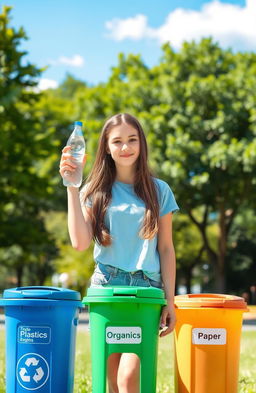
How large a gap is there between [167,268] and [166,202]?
1.47 feet

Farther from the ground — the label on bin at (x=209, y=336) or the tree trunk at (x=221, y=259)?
the tree trunk at (x=221, y=259)

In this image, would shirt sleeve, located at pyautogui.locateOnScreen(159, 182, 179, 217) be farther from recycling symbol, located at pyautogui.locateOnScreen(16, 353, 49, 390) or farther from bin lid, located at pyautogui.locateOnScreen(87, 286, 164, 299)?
recycling symbol, located at pyautogui.locateOnScreen(16, 353, 49, 390)

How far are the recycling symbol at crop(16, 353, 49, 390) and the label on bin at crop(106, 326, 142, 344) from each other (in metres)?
0.47

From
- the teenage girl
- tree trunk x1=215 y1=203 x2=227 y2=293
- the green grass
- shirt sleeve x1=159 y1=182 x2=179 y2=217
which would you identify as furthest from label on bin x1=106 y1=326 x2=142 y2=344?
tree trunk x1=215 y1=203 x2=227 y2=293

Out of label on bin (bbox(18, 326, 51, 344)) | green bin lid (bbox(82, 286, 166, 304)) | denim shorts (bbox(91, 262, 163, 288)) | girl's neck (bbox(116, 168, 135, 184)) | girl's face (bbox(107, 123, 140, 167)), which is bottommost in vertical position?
label on bin (bbox(18, 326, 51, 344))

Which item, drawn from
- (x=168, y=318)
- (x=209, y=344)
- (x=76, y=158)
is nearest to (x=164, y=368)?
(x=209, y=344)

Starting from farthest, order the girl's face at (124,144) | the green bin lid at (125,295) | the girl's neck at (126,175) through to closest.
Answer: the girl's neck at (126,175) → the girl's face at (124,144) → the green bin lid at (125,295)

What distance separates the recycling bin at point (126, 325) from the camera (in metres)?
3.63

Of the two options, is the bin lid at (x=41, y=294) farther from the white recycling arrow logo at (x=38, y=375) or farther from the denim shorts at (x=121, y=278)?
the white recycling arrow logo at (x=38, y=375)

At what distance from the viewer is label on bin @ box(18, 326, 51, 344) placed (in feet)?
12.5

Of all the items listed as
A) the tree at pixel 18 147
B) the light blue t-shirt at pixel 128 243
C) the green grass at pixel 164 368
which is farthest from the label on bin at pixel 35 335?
the tree at pixel 18 147

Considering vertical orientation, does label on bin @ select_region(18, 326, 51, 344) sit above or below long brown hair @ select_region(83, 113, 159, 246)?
below

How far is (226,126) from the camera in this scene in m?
21.3

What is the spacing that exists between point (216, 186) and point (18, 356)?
61.2ft
